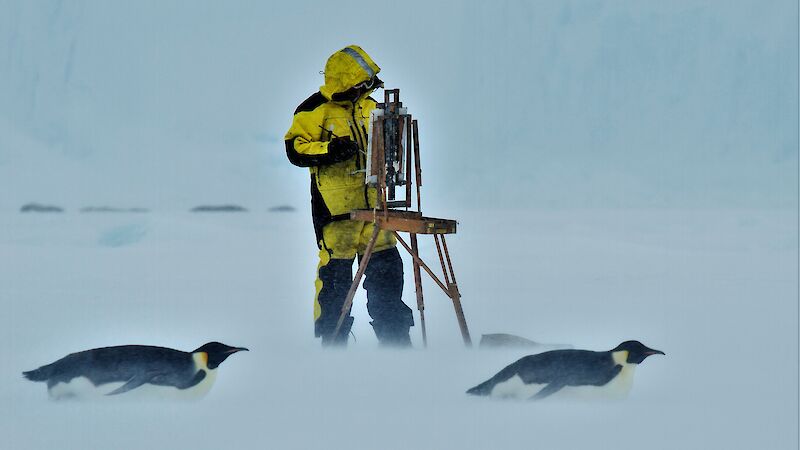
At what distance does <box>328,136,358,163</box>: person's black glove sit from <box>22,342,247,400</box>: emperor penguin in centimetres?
134

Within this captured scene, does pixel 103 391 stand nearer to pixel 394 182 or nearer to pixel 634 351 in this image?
pixel 394 182

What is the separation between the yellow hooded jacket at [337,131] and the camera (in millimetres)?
5879

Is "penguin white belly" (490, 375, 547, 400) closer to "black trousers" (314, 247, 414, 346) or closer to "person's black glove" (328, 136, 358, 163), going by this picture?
"black trousers" (314, 247, 414, 346)

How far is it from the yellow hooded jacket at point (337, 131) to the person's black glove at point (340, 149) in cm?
6

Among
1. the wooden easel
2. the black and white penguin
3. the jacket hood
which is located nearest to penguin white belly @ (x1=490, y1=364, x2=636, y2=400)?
the black and white penguin

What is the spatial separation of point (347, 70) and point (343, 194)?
0.67 m

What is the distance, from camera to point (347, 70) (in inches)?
231

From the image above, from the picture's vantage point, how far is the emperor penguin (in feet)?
15.8

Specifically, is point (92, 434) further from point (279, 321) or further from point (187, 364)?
point (279, 321)

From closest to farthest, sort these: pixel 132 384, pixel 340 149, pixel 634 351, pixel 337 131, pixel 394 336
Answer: pixel 132 384 < pixel 634 351 < pixel 340 149 < pixel 337 131 < pixel 394 336

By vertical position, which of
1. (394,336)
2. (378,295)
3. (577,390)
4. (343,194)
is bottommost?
(577,390)

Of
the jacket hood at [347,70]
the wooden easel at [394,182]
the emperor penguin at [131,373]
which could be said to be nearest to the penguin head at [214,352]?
the emperor penguin at [131,373]

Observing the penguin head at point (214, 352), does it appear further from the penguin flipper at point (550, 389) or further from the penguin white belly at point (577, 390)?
the penguin flipper at point (550, 389)

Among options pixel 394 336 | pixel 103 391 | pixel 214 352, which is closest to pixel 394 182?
pixel 394 336
